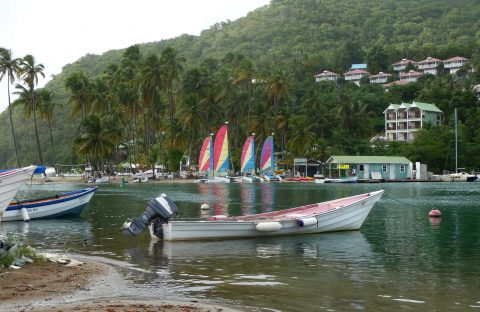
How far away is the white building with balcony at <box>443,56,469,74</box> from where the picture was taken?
164 meters

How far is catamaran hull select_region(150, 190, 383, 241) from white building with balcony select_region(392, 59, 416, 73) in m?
151

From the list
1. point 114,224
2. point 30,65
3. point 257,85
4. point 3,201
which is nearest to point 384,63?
point 257,85

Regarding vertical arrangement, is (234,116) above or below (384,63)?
below

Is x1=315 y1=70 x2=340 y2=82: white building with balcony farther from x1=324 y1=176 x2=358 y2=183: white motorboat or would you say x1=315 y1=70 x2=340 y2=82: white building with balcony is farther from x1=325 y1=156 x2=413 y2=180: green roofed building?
x1=324 y1=176 x2=358 y2=183: white motorboat

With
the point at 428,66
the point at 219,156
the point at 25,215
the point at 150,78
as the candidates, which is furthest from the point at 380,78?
the point at 25,215

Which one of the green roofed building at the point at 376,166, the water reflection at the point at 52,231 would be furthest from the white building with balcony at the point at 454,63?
the water reflection at the point at 52,231

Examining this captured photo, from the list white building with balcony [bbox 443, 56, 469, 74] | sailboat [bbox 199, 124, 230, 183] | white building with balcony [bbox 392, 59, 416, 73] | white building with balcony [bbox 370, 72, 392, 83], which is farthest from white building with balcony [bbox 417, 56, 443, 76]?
sailboat [bbox 199, 124, 230, 183]

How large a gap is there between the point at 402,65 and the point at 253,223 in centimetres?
15890

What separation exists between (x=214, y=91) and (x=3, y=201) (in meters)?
94.2

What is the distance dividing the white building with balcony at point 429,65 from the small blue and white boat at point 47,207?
14664cm

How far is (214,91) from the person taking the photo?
113 m

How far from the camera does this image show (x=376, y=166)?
100 metres

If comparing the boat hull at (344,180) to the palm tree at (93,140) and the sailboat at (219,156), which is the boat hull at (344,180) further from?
the palm tree at (93,140)

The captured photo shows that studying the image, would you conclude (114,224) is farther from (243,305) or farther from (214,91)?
(214,91)
